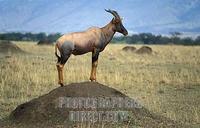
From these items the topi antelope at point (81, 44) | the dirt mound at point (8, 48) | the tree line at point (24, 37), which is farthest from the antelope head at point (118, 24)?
the tree line at point (24, 37)

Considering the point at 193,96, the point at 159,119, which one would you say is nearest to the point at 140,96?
the point at 193,96

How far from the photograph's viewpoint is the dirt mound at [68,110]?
14.9 meters

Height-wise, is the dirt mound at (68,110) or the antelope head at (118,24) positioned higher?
the antelope head at (118,24)

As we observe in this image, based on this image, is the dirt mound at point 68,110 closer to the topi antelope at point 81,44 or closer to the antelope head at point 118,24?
the topi antelope at point 81,44

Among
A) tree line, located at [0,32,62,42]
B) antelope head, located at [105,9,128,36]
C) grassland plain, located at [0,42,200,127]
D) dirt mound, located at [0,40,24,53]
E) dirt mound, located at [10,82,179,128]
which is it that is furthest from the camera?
tree line, located at [0,32,62,42]

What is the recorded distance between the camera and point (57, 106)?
15.2m

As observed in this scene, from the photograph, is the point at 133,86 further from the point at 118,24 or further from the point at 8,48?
the point at 8,48

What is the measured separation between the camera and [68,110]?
1511cm

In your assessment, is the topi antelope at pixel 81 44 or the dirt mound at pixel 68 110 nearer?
the dirt mound at pixel 68 110

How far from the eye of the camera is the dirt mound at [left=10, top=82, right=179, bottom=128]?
1487cm

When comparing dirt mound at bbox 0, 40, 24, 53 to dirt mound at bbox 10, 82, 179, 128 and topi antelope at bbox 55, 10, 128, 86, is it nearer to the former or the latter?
topi antelope at bbox 55, 10, 128, 86

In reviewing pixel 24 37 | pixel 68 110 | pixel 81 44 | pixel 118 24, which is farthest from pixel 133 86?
pixel 24 37

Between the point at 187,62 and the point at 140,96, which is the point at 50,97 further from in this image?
the point at 187,62

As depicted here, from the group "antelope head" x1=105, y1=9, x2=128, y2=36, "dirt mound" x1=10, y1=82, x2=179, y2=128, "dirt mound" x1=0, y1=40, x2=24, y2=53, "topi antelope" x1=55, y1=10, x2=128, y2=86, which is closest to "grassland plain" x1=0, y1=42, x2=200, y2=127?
"dirt mound" x1=10, y1=82, x2=179, y2=128
